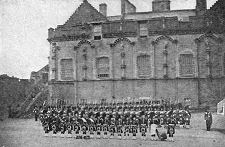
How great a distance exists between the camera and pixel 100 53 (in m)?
26.5

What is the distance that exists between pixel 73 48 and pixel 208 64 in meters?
10.8

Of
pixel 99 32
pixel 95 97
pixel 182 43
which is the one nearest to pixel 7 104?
pixel 95 97

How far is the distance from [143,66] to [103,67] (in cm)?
321

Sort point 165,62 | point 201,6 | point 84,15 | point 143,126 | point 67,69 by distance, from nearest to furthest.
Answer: point 143,126 → point 165,62 → point 67,69 → point 201,6 → point 84,15

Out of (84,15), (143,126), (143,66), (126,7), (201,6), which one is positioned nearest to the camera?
(143,126)

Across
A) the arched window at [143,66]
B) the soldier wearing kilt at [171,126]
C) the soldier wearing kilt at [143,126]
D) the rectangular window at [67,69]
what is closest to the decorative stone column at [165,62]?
the arched window at [143,66]

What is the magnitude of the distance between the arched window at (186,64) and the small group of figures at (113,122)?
10.5m

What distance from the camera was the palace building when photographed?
24422mm

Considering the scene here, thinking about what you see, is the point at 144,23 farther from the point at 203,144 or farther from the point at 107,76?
the point at 203,144

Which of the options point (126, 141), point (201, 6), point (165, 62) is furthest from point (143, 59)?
point (126, 141)

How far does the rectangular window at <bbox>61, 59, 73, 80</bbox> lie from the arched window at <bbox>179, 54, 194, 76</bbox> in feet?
29.2

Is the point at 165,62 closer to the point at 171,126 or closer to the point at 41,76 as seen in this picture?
the point at 171,126

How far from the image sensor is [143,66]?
84.3 feet

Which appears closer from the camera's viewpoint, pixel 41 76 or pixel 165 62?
pixel 165 62
